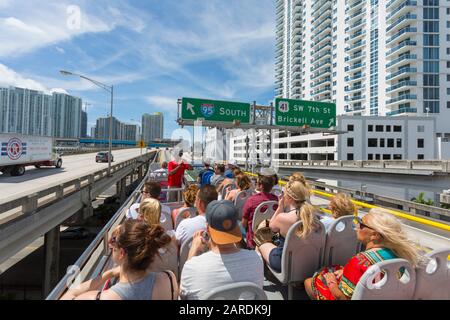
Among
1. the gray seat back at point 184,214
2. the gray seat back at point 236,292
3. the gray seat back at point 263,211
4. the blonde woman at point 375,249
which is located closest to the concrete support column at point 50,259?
the gray seat back at point 184,214

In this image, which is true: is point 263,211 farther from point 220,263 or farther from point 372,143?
point 372,143

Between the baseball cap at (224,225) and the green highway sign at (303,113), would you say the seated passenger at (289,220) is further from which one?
the green highway sign at (303,113)

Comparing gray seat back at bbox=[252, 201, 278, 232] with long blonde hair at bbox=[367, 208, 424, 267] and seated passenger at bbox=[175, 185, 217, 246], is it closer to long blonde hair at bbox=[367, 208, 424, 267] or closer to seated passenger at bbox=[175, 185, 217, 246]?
seated passenger at bbox=[175, 185, 217, 246]

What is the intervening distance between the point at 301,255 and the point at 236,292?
5.61 feet

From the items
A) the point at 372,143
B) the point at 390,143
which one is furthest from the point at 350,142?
the point at 390,143

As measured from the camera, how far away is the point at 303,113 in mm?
21406

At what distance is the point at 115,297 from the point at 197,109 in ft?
57.8

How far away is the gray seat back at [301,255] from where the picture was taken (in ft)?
10.4

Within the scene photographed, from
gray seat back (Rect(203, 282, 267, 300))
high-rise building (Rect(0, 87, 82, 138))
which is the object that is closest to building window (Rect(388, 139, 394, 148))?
gray seat back (Rect(203, 282, 267, 300))
